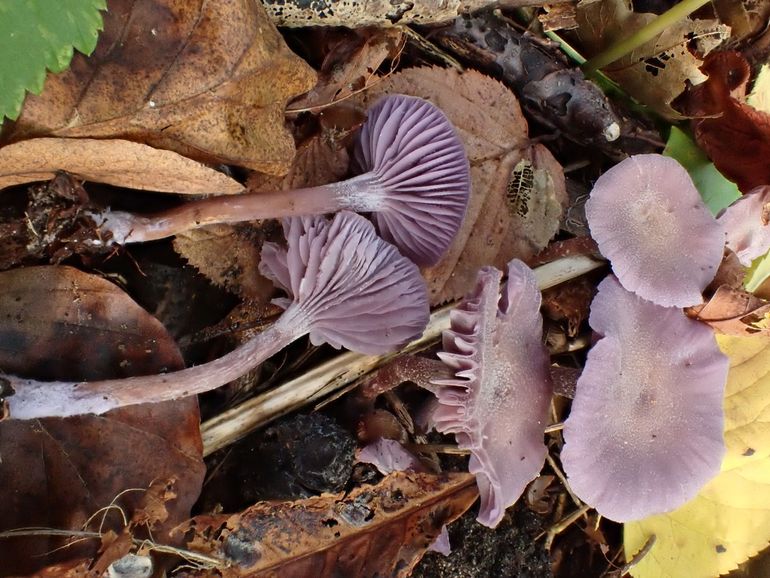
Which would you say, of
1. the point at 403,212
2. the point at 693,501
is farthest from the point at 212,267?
the point at 693,501

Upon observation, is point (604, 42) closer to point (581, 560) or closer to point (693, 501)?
point (693, 501)

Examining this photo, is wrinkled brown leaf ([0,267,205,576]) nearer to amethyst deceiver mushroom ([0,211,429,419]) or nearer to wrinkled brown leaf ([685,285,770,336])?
amethyst deceiver mushroom ([0,211,429,419])

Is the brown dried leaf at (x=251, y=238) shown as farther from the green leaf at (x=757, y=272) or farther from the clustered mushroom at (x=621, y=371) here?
the green leaf at (x=757, y=272)

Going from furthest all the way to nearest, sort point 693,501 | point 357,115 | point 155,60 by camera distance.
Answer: point 693,501 < point 357,115 < point 155,60

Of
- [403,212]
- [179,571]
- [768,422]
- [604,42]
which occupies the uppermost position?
[604,42]

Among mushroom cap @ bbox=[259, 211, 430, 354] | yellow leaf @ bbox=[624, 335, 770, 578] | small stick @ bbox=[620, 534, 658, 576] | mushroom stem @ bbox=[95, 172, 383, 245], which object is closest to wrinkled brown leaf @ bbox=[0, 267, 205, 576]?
mushroom stem @ bbox=[95, 172, 383, 245]

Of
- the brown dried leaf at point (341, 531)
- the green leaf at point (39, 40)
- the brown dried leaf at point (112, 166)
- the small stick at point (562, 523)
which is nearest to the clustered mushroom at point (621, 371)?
the brown dried leaf at point (341, 531)
